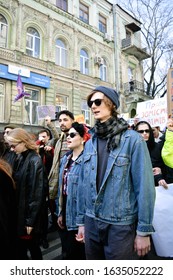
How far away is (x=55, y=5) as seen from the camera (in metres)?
13.2

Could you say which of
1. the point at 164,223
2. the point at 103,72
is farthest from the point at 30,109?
the point at 164,223

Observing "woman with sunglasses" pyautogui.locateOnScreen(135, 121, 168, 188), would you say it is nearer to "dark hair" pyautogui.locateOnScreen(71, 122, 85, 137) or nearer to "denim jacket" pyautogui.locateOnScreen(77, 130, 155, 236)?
"dark hair" pyautogui.locateOnScreen(71, 122, 85, 137)

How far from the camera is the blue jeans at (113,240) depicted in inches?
57.1

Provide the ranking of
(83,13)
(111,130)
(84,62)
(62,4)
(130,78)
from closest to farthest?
(111,130), (62,4), (84,62), (83,13), (130,78)

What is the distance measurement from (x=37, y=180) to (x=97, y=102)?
1.16 meters

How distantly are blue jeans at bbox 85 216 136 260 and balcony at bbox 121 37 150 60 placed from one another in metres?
17.7

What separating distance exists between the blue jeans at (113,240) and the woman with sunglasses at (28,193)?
0.92m

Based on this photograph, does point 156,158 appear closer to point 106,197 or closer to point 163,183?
point 163,183

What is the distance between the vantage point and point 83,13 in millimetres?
15375

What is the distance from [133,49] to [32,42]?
872 centimetres

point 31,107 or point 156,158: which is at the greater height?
point 31,107

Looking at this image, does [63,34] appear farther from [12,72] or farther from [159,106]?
[159,106]

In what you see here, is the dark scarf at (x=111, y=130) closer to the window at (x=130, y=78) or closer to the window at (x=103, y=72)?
the window at (x=103, y=72)
